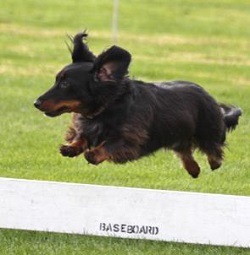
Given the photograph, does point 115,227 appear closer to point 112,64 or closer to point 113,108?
point 113,108

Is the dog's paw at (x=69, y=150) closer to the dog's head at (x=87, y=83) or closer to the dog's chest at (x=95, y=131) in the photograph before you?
the dog's chest at (x=95, y=131)

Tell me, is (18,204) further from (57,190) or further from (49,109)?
(49,109)

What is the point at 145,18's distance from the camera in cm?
3166

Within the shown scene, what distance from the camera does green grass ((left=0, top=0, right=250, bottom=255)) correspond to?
8164 mm

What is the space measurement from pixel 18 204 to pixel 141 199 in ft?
3.05

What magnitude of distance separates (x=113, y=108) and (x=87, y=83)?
26 centimetres

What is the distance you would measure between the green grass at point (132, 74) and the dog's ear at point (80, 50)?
1379 mm

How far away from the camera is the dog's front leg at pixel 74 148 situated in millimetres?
7266

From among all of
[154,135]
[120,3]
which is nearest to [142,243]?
[154,135]

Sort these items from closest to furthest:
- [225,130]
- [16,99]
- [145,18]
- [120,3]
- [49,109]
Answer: [49,109] → [225,130] → [16,99] → [145,18] → [120,3]

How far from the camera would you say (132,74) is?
19109 millimetres

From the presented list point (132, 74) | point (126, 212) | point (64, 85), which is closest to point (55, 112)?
point (64, 85)

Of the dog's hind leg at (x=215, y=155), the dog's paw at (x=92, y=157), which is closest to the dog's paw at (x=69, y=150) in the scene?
the dog's paw at (x=92, y=157)

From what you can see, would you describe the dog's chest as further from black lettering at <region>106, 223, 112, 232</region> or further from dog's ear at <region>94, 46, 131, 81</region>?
black lettering at <region>106, 223, 112, 232</region>
